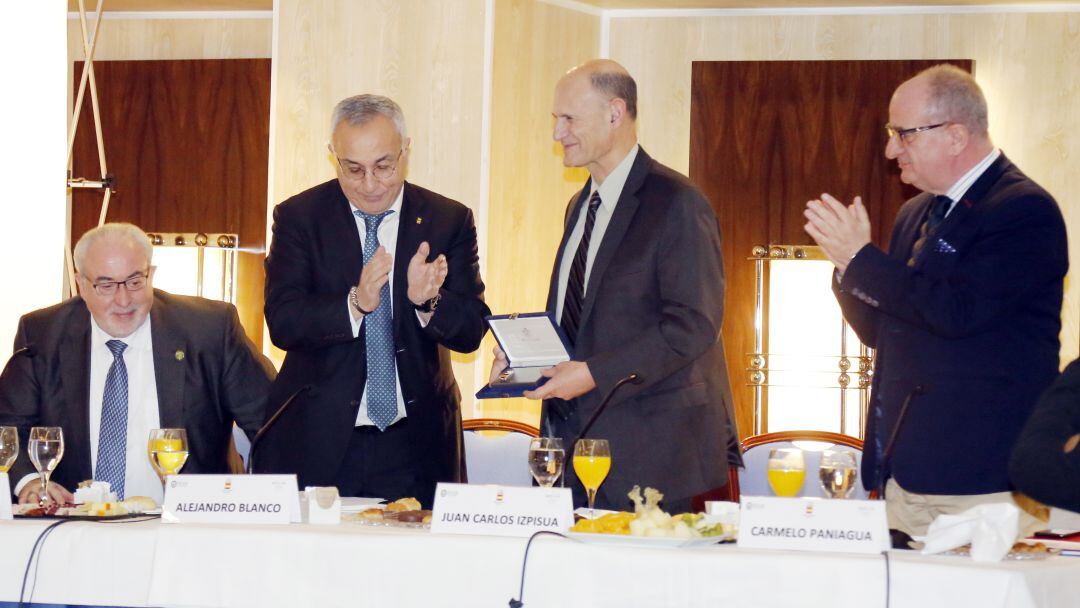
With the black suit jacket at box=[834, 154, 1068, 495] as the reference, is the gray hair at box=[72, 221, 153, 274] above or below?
above

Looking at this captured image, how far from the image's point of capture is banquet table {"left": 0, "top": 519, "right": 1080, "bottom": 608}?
2.07 metres

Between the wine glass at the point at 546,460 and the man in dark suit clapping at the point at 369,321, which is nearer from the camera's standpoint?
the wine glass at the point at 546,460

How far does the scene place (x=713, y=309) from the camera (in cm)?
306

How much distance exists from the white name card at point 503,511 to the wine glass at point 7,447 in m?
0.92

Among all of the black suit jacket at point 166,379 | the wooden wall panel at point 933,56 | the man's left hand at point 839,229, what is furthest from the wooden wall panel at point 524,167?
the man's left hand at point 839,229

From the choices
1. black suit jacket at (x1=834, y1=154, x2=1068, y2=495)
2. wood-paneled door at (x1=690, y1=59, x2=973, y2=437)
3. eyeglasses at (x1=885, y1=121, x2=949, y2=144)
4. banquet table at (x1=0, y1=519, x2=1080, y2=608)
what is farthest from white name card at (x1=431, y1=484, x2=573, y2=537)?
wood-paneled door at (x1=690, y1=59, x2=973, y2=437)

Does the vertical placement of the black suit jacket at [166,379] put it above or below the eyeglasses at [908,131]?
below

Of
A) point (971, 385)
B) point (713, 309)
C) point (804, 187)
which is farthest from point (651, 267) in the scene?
point (804, 187)

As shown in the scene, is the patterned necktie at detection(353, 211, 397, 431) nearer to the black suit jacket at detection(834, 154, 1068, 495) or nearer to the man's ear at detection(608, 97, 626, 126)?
the man's ear at detection(608, 97, 626, 126)

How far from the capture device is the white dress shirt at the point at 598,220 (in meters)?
3.23

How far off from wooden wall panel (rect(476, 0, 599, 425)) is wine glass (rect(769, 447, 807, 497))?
3.25 metres

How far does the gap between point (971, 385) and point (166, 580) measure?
1599 millimetres

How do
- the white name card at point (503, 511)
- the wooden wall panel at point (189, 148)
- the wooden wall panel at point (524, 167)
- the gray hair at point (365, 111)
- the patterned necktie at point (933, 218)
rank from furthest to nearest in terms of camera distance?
the wooden wall panel at point (189, 148), the wooden wall panel at point (524, 167), the gray hair at point (365, 111), the patterned necktie at point (933, 218), the white name card at point (503, 511)

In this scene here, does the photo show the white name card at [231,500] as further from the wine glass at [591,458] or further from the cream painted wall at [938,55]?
the cream painted wall at [938,55]
